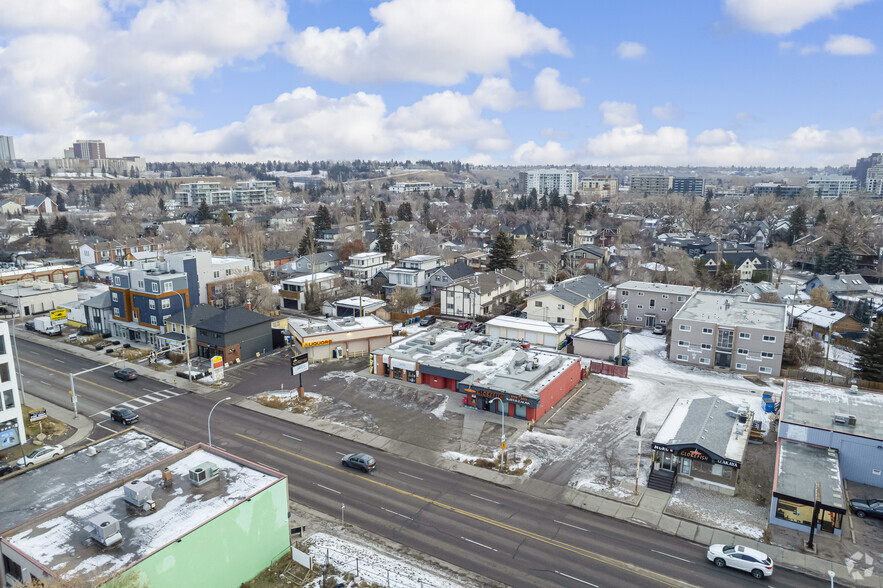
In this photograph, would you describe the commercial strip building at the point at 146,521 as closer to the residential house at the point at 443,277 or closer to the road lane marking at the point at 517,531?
the road lane marking at the point at 517,531

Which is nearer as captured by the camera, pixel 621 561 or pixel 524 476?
pixel 621 561

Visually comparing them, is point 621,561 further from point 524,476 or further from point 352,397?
point 352,397

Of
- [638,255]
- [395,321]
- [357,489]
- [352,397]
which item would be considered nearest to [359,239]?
[395,321]

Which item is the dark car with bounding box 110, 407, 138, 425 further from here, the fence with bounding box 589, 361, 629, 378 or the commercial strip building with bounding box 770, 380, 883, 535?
the commercial strip building with bounding box 770, 380, 883, 535

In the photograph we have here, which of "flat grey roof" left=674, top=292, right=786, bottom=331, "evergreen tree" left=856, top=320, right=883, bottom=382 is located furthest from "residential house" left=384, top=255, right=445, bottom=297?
"evergreen tree" left=856, top=320, right=883, bottom=382

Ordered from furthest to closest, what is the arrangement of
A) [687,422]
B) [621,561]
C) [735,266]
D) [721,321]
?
[735,266] → [721,321] → [687,422] → [621,561]

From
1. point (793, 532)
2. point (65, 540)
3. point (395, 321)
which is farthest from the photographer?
point (395, 321)
